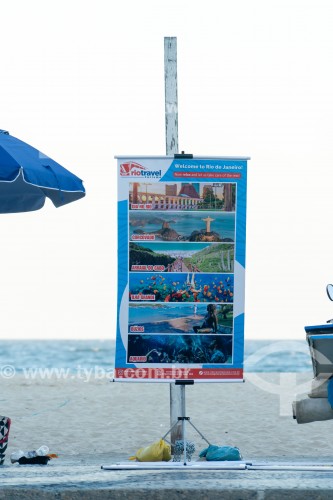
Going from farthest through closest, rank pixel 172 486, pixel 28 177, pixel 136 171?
1. pixel 136 171
2. pixel 28 177
3. pixel 172 486

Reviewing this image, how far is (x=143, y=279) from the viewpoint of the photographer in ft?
23.0

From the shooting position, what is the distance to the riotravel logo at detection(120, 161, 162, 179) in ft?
22.9

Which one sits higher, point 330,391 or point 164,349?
point 164,349

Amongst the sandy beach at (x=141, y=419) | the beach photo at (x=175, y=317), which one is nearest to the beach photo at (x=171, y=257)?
the beach photo at (x=175, y=317)

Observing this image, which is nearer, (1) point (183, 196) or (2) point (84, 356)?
(1) point (183, 196)

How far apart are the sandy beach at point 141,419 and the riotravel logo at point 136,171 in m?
3.08

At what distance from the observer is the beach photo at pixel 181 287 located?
701cm

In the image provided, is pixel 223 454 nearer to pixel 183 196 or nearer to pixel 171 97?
pixel 183 196

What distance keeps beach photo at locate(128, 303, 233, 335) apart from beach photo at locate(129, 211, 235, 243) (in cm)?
53

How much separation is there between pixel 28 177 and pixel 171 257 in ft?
4.16

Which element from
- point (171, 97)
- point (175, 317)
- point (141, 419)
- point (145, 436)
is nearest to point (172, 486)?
point (175, 317)

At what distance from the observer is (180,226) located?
702cm

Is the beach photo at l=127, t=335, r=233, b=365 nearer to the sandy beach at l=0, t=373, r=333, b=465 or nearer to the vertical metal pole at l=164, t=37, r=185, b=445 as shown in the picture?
the vertical metal pole at l=164, t=37, r=185, b=445

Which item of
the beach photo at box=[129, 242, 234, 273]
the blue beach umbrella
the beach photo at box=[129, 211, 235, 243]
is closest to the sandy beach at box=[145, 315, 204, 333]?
the beach photo at box=[129, 242, 234, 273]
